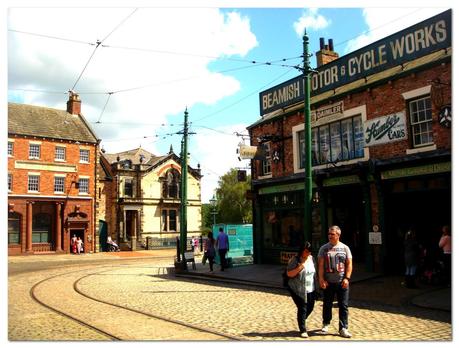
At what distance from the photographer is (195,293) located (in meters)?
13.2

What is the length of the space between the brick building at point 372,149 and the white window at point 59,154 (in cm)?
2341

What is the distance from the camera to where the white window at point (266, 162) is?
67.5 ft

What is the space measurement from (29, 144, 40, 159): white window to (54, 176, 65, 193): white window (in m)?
2.34

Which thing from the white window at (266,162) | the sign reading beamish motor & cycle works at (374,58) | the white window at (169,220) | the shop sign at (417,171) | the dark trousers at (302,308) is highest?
the sign reading beamish motor & cycle works at (374,58)

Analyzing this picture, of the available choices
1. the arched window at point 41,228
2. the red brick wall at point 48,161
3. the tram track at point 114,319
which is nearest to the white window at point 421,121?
the tram track at point 114,319

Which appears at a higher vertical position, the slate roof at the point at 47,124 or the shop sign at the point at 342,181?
the slate roof at the point at 47,124

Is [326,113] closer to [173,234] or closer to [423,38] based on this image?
[423,38]

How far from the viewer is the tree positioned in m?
62.3

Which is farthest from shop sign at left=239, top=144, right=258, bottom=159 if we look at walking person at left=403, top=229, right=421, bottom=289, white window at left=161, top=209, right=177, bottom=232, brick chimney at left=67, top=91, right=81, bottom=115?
white window at left=161, top=209, right=177, bottom=232

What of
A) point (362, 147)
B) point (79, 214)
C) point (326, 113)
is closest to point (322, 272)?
point (362, 147)

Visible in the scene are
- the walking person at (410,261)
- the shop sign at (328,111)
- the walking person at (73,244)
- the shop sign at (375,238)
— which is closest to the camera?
the walking person at (410,261)

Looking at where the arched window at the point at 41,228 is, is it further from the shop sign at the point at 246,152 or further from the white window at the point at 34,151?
the shop sign at the point at 246,152

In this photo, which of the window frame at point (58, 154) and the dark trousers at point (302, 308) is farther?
the window frame at point (58, 154)

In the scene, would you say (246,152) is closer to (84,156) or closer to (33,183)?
(33,183)
